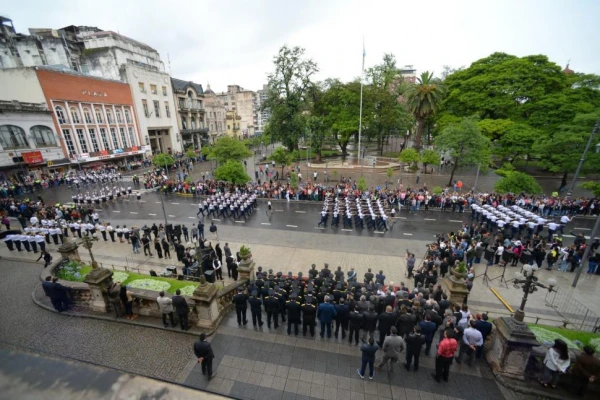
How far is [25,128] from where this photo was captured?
3247cm

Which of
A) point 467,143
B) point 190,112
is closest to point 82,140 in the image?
point 190,112

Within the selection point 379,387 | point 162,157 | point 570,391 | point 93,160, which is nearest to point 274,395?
point 379,387

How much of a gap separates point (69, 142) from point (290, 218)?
121ft

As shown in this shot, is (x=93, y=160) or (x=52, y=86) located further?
(x=93, y=160)

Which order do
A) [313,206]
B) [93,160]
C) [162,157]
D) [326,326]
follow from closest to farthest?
1. [326,326]
2. [313,206]
3. [162,157]
4. [93,160]

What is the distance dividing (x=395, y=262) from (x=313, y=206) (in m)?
11.5

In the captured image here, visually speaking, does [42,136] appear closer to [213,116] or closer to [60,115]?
[60,115]

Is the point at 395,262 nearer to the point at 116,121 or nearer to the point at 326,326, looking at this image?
→ the point at 326,326

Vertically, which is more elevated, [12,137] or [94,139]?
[12,137]

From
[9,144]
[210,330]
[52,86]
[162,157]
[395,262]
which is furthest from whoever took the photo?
[162,157]

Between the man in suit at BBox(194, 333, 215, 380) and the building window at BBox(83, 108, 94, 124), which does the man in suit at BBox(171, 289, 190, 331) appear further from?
the building window at BBox(83, 108, 94, 124)

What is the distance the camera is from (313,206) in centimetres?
2495

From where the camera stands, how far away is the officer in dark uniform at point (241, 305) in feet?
27.0

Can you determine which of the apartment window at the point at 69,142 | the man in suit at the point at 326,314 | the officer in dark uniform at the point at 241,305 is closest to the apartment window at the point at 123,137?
the apartment window at the point at 69,142
